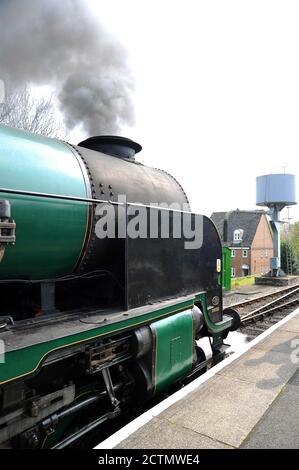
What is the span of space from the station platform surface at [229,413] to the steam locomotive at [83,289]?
31 cm

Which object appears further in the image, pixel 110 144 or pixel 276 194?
pixel 276 194

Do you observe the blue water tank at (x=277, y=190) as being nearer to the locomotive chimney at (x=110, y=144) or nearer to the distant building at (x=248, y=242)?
the distant building at (x=248, y=242)

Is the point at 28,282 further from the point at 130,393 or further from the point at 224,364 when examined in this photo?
the point at 224,364

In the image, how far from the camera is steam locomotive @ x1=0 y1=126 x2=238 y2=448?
255 centimetres

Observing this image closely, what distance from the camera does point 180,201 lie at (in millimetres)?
4840

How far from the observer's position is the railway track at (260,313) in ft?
27.8

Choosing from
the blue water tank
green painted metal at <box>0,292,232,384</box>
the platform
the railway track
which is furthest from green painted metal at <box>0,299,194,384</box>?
the blue water tank

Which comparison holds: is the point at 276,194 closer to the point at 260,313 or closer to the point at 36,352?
the point at 260,313

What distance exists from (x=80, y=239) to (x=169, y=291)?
1.37 m

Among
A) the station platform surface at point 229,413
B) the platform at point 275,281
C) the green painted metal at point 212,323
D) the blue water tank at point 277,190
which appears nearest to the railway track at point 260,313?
the green painted metal at point 212,323

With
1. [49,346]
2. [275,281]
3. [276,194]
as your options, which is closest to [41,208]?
[49,346]

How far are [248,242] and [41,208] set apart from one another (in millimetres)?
37008

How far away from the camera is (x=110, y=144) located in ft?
14.4

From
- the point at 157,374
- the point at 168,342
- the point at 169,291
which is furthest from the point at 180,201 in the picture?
the point at 157,374
